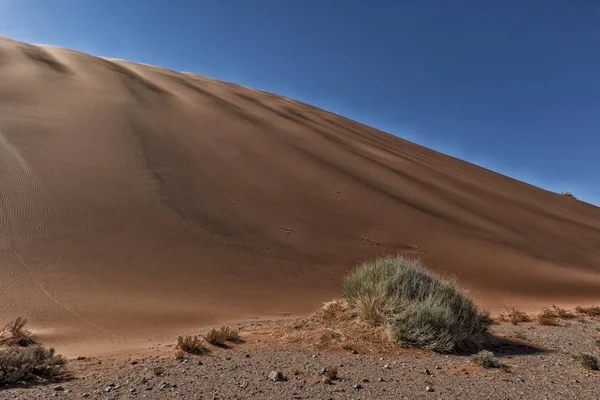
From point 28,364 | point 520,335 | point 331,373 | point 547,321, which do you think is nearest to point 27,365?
point 28,364

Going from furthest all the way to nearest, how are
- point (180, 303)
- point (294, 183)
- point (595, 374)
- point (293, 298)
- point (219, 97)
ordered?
1. point (219, 97)
2. point (294, 183)
3. point (293, 298)
4. point (180, 303)
5. point (595, 374)

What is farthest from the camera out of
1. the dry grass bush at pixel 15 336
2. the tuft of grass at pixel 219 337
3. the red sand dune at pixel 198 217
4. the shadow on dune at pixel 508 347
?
the red sand dune at pixel 198 217

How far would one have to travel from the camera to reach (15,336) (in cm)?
682

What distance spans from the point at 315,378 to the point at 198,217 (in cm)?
965

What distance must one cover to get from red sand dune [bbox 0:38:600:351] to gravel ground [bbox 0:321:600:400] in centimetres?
203

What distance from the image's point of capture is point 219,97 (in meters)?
30.7

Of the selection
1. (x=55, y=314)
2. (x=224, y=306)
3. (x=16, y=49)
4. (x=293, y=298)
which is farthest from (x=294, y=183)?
(x=16, y=49)

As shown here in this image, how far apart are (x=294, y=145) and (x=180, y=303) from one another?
15.7m

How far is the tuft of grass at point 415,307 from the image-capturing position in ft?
24.4

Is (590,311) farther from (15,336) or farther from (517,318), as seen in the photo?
(15,336)

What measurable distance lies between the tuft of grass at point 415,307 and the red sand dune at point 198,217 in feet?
9.04

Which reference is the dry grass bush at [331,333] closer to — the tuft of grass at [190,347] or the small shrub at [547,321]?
the tuft of grass at [190,347]

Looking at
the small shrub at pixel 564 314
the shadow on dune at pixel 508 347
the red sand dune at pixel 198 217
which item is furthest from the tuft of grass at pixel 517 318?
the red sand dune at pixel 198 217

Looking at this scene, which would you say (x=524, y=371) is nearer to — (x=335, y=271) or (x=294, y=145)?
(x=335, y=271)
